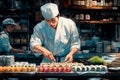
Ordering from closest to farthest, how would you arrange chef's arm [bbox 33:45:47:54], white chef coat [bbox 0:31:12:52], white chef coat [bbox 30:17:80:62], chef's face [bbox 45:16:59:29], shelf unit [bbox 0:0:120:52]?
1. chef's arm [bbox 33:45:47:54]
2. chef's face [bbox 45:16:59:29]
3. white chef coat [bbox 30:17:80:62]
4. white chef coat [bbox 0:31:12:52]
5. shelf unit [bbox 0:0:120:52]

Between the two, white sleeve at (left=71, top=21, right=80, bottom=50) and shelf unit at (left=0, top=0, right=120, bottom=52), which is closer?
white sleeve at (left=71, top=21, right=80, bottom=50)

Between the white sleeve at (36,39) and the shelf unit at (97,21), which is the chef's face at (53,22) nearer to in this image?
the white sleeve at (36,39)

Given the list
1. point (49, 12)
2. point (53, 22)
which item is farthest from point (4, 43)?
point (49, 12)

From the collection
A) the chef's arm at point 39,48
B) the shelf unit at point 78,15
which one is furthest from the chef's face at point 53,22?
the shelf unit at point 78,15

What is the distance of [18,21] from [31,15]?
38 centimetres

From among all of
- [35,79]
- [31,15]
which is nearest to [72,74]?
[35,79]

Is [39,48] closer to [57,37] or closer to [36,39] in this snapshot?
[36,39]

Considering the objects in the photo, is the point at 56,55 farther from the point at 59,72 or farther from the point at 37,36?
the point at 59,72

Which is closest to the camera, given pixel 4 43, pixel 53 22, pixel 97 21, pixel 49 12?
pixel 49 12

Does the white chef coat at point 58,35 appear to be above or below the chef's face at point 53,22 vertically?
below

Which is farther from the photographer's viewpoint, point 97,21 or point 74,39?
point 97,21

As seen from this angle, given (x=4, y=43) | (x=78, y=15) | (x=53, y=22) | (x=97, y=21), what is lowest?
(x=4, y=43)

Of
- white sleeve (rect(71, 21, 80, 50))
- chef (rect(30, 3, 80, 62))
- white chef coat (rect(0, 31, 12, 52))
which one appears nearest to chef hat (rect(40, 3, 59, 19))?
chef (rect(30, 3, 80, 62))

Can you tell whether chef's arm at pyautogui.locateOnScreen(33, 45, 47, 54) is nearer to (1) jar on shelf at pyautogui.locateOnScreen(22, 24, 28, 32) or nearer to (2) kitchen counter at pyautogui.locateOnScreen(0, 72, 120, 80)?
(2) kitchen counter at pyautogui.locateOnScreen(0, 72, 120, 80)
